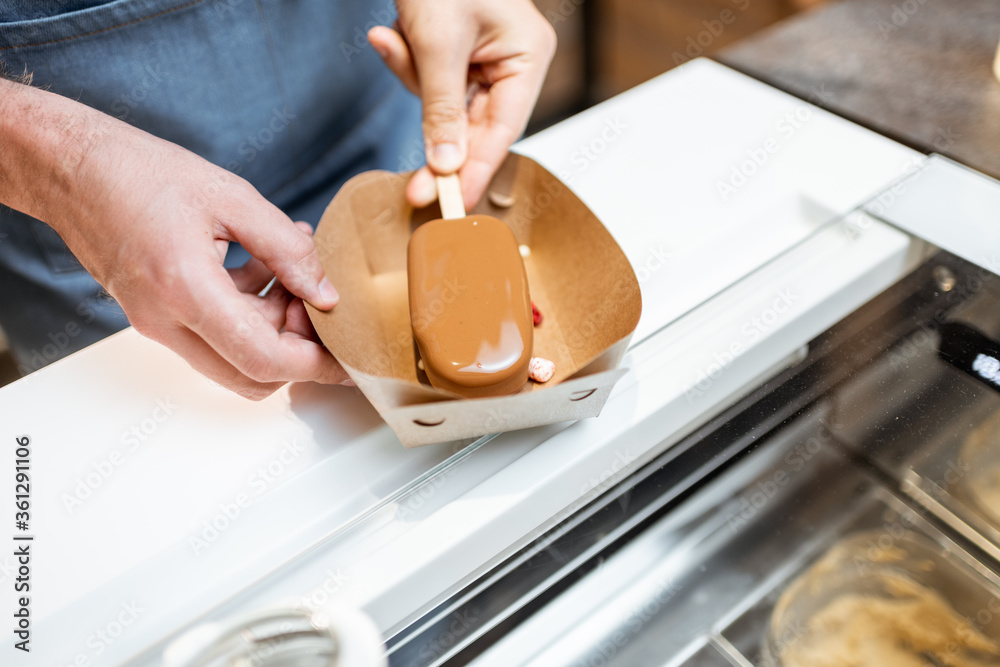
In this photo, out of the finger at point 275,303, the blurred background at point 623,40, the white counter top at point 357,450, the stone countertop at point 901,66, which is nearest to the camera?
the white counter top at point 357,450

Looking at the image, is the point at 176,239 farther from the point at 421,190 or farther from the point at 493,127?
the point at 493,127

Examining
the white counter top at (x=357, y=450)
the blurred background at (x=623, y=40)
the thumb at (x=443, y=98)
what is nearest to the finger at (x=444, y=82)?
the thumb at (x=443, y=98)

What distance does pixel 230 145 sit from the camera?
2.93 ft

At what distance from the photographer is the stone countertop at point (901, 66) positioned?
35.5 inches

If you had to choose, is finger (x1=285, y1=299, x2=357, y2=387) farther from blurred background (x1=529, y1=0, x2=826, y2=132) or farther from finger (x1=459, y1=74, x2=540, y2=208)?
blurred background (x1=529, y1=0, x2=826, y2=132)

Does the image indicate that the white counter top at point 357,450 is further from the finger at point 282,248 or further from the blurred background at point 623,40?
the blurred background at point 623,40

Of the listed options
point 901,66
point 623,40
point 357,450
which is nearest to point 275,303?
point 357,450

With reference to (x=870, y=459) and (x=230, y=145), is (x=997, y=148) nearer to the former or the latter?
(x=870, y=459)

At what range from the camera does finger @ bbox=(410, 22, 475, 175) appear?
0.75 metres

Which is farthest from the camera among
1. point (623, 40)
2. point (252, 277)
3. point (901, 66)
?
point (623, 40)

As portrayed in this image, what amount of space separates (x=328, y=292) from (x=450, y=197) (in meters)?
0.17

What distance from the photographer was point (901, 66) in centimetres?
101

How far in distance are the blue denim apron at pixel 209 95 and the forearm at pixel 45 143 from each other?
0.11 m

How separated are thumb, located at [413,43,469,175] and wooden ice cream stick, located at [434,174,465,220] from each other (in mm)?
33
